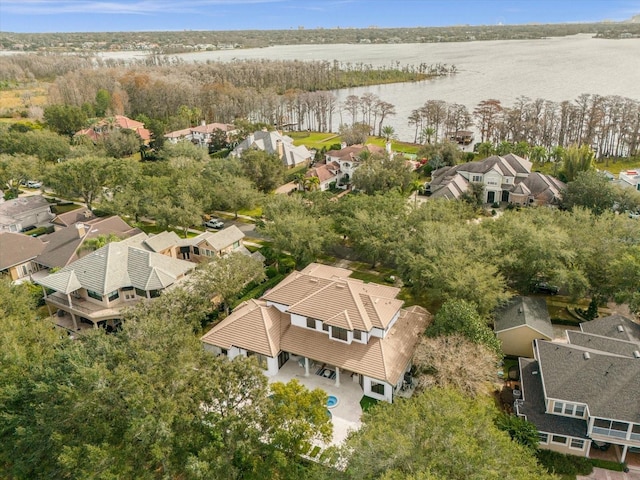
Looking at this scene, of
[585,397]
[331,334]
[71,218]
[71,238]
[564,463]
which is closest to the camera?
[564,463]

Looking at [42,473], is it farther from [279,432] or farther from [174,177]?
[174,177]

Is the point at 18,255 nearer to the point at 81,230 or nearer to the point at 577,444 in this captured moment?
the point at 81,230

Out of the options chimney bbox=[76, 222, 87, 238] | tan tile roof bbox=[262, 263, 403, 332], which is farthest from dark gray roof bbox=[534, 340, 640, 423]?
chimney bbox=[76, 222, 87, 238]

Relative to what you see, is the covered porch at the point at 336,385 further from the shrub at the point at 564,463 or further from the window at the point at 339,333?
the shrub at the point at 564,463

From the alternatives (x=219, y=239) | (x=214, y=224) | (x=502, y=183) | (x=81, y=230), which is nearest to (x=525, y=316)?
A: (x=219, y=239)

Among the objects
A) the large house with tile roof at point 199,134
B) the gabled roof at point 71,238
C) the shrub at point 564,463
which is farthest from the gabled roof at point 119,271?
the large house with tile roof at point 199,134

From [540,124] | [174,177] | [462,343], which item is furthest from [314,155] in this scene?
[462,343]
